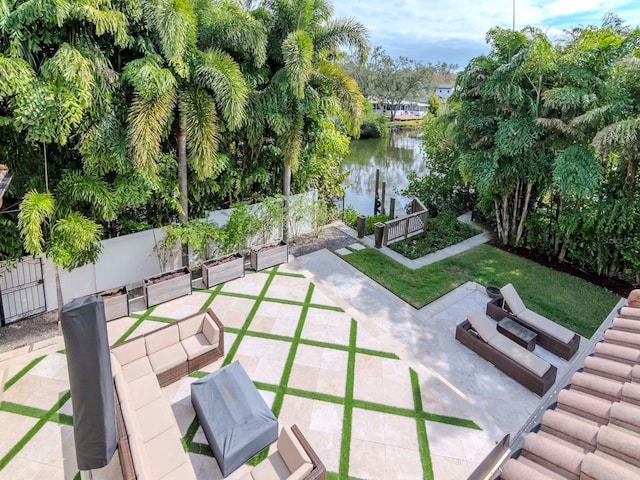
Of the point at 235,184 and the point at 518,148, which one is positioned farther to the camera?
the point at 235,184

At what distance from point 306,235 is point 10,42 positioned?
817cm

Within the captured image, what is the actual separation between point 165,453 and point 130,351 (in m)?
1.93

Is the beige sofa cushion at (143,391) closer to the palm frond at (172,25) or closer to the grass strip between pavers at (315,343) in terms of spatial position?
the grass strip between pavers at (315,343)

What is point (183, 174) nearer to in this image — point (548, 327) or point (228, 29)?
point (228, 29)

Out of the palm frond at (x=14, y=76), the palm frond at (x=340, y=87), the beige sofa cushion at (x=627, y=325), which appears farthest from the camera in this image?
the palm frond at (x=340, y=87)

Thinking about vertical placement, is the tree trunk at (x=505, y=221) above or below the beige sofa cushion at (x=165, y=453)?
above

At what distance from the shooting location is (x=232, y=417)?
4.83 meters

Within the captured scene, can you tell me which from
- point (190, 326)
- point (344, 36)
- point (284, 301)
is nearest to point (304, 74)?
point (344, 36)

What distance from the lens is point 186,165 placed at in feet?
Result: 27.7

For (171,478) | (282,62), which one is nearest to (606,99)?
(282,62)

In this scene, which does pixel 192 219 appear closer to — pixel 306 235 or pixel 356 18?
pixel 306 235

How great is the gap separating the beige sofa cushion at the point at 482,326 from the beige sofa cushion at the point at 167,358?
5.01m

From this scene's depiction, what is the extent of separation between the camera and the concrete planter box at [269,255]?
9.62 meters

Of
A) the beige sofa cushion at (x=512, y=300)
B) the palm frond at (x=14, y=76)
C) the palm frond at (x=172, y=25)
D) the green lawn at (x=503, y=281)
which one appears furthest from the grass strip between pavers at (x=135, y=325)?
the beige sofa cushion at (x=512, y=300)
